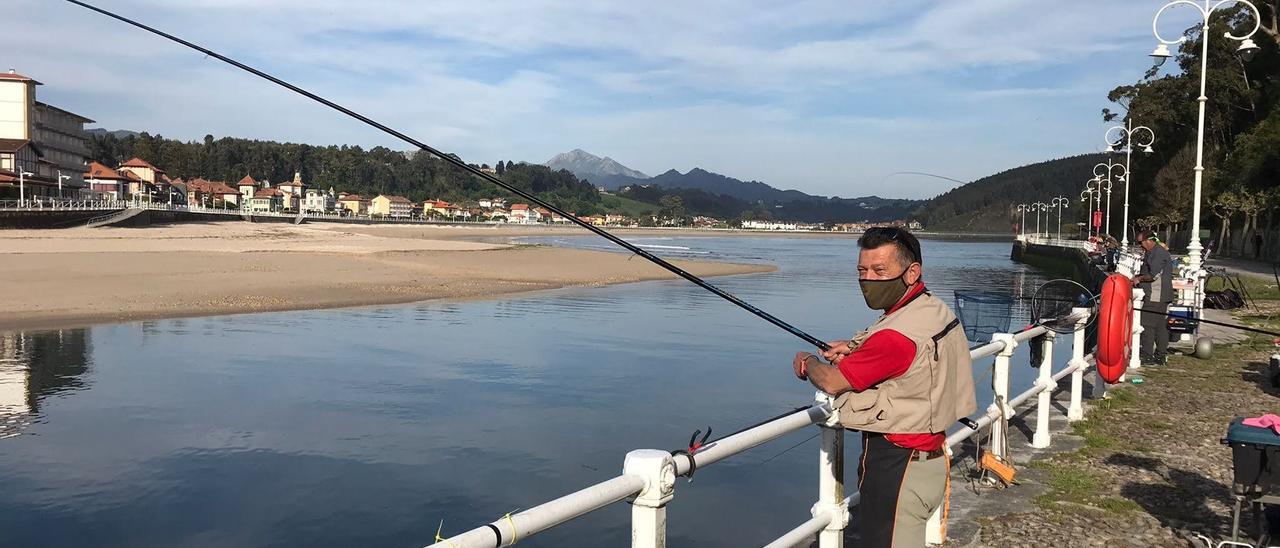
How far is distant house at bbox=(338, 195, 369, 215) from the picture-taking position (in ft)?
572

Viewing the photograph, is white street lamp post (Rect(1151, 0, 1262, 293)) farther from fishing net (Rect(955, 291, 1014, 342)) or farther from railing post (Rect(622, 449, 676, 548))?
railing post (Rect(622, 449, 676, 548))

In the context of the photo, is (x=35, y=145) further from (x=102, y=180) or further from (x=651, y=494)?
(x=651, y=494)

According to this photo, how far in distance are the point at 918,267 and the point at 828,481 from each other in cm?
120

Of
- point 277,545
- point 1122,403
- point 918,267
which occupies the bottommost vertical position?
point 277,545

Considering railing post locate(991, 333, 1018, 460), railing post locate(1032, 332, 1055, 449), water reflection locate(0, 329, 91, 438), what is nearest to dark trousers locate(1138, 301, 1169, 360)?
railing post locate(1032, 332, 1055, 449)

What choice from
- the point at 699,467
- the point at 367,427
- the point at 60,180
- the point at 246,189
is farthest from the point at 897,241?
the point at 246,189

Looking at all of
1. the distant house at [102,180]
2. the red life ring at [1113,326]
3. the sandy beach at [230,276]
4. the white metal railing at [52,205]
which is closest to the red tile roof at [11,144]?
the white metal railing at [52,205]

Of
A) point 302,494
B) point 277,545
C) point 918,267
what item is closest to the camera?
point 918,267

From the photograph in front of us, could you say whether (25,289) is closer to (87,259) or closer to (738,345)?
(87,259)

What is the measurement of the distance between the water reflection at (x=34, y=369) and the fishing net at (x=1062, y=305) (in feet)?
32.0

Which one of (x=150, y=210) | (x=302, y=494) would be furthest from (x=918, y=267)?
(x=150, y=210)

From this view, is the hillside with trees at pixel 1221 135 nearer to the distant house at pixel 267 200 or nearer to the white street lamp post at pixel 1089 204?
the white street lamp post at pixel 1089 204

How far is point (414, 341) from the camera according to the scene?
17.3 meters

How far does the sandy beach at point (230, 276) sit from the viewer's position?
71.5 feet
